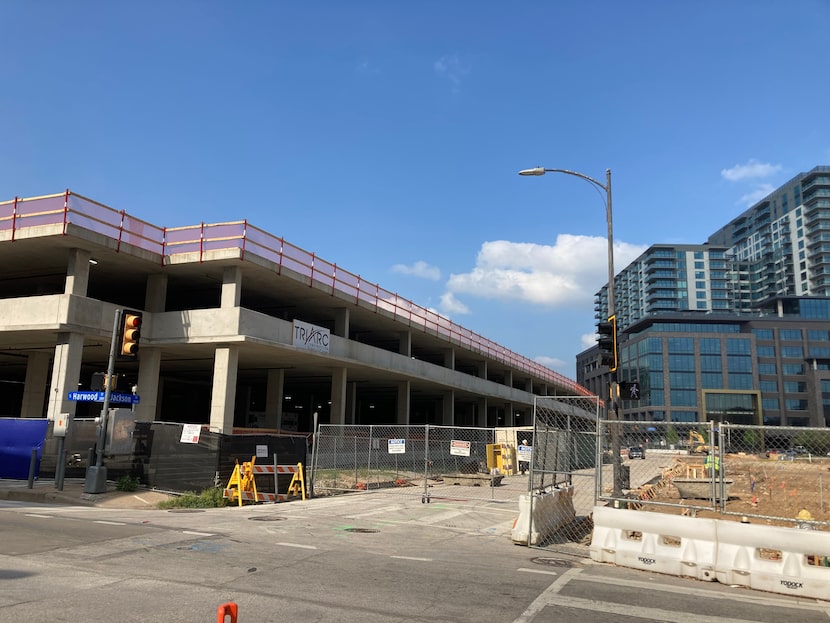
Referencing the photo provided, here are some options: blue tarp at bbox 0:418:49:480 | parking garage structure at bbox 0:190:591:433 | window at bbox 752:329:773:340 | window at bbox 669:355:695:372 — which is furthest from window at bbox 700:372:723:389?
blue tarp at bbox 0:418:49:480

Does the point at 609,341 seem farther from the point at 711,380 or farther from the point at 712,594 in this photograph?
the point at 711,380

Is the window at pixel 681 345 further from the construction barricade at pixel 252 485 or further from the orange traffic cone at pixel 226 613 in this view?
the orange traffic cone at pixel 226 613

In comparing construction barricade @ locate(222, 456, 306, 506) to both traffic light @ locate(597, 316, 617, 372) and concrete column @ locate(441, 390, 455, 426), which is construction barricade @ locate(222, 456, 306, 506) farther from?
concrete column @ locate(441, 390, 455, 426)

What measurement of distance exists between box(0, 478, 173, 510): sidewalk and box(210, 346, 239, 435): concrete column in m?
6.86

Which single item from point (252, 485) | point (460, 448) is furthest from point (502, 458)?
point (252, 485)

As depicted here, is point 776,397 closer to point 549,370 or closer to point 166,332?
point 549,370

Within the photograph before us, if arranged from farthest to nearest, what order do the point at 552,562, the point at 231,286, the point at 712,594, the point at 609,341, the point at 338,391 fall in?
the point at 338,391, the point at 231,286, the point at 609,341, the point at 552,562, the point at 712,594

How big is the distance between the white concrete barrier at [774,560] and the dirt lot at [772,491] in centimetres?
305

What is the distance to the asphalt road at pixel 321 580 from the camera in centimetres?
634

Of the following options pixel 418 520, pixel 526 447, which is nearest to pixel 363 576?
pixel 418 520

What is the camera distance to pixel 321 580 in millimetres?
7773

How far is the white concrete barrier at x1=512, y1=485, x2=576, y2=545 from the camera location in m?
11.1

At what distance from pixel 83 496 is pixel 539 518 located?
41.9 feet

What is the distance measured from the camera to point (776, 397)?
13050 cm
